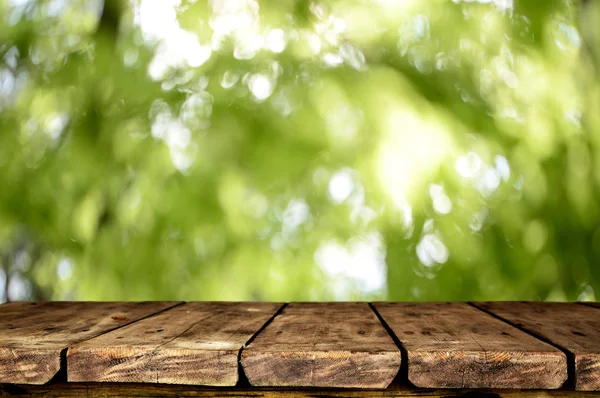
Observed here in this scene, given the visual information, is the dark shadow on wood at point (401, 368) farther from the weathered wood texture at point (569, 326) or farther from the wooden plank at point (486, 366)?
the weathered wood texture at point (569, 326)

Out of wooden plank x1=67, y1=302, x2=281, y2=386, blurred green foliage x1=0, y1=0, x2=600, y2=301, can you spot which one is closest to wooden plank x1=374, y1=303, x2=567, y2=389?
wooden plank x1=67, y1=302, x2=281, y2=386

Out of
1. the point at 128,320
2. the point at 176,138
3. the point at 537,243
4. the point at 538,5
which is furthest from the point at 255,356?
the point at 538,5

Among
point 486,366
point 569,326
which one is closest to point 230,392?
point 486,366

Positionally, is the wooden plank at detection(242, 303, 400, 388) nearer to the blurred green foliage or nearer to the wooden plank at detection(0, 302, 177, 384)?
the wooden plank at detection(0, 302, 177, 384)

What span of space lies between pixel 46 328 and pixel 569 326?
0.88 meters

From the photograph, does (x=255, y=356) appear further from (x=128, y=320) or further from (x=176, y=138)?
(x=176, y=138)

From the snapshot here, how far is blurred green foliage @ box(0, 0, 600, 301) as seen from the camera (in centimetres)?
182

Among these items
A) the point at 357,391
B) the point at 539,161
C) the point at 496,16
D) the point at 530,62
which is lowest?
the point at 357,391

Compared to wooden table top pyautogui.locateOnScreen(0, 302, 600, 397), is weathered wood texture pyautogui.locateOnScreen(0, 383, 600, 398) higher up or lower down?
lower down

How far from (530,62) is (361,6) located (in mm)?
606

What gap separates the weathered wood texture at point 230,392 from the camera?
79 cm

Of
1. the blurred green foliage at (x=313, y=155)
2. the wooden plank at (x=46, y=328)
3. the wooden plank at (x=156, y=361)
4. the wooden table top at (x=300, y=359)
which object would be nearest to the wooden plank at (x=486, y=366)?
the wooden table top at (x=300, y=359)

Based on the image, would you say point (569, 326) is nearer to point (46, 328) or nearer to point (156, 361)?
point (156, 361)

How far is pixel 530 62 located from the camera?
6.29ft
